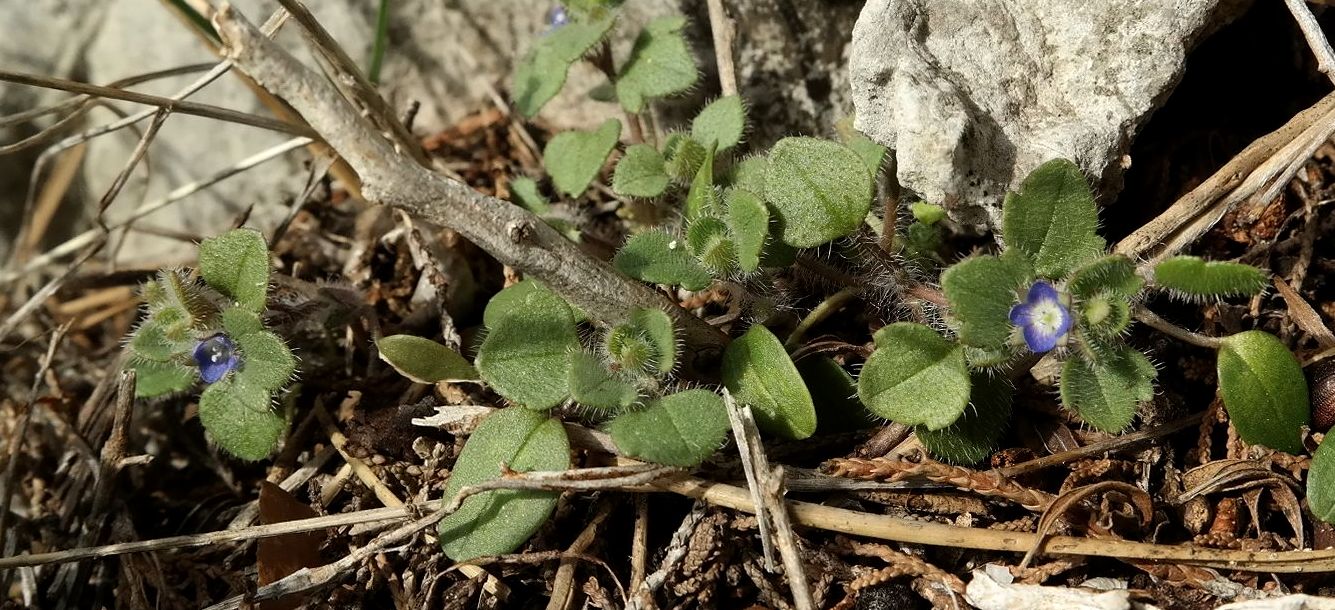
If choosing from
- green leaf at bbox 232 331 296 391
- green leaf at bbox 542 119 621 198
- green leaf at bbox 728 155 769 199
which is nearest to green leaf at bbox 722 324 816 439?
green leaf at bbox 728 155 769 199

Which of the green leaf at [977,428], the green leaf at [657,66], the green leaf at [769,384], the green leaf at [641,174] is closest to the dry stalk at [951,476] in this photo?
the green leaf at [977,428]

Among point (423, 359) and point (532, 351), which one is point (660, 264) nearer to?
point (532, 351)

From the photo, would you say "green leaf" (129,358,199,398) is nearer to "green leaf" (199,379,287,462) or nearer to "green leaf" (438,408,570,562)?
"green leaf" (199,379,287,462)

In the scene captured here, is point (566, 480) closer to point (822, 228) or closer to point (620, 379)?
point (620, 379)

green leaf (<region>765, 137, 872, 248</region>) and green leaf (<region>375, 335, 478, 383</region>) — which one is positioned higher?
green leaf (<region>375, 335, 478, 383</region>)

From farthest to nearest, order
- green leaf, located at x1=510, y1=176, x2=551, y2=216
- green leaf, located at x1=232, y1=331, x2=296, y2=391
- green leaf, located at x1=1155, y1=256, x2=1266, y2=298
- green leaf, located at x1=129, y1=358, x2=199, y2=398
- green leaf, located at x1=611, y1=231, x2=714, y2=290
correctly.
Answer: green leaf, located at x1=510, y1=176, x2=551, y2=216, green leaf, located at x1=129, y1=358, x2=199, y2=398, green leaf, located at x1=232, y1=331, x2=296, y2=391, green leaf, located at x1=611, y1=231, x2=714, y2=290, green leaf, located at x1=1155, y1=256, x2=1266, y2=298

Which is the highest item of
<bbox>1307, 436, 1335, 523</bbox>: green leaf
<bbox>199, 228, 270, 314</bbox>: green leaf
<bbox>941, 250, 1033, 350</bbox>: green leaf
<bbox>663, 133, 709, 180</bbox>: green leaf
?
<bbox>199, 228, 270, 314</bbox>: green leaf

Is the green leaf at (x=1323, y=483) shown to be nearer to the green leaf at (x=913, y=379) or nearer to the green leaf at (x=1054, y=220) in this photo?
the green leaf at (x=1054, y=220)

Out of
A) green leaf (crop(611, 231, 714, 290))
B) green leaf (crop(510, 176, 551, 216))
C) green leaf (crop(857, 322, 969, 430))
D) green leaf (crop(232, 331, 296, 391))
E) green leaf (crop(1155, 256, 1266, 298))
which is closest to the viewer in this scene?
green leaf (crop(1155, 256, 1266, 298))
